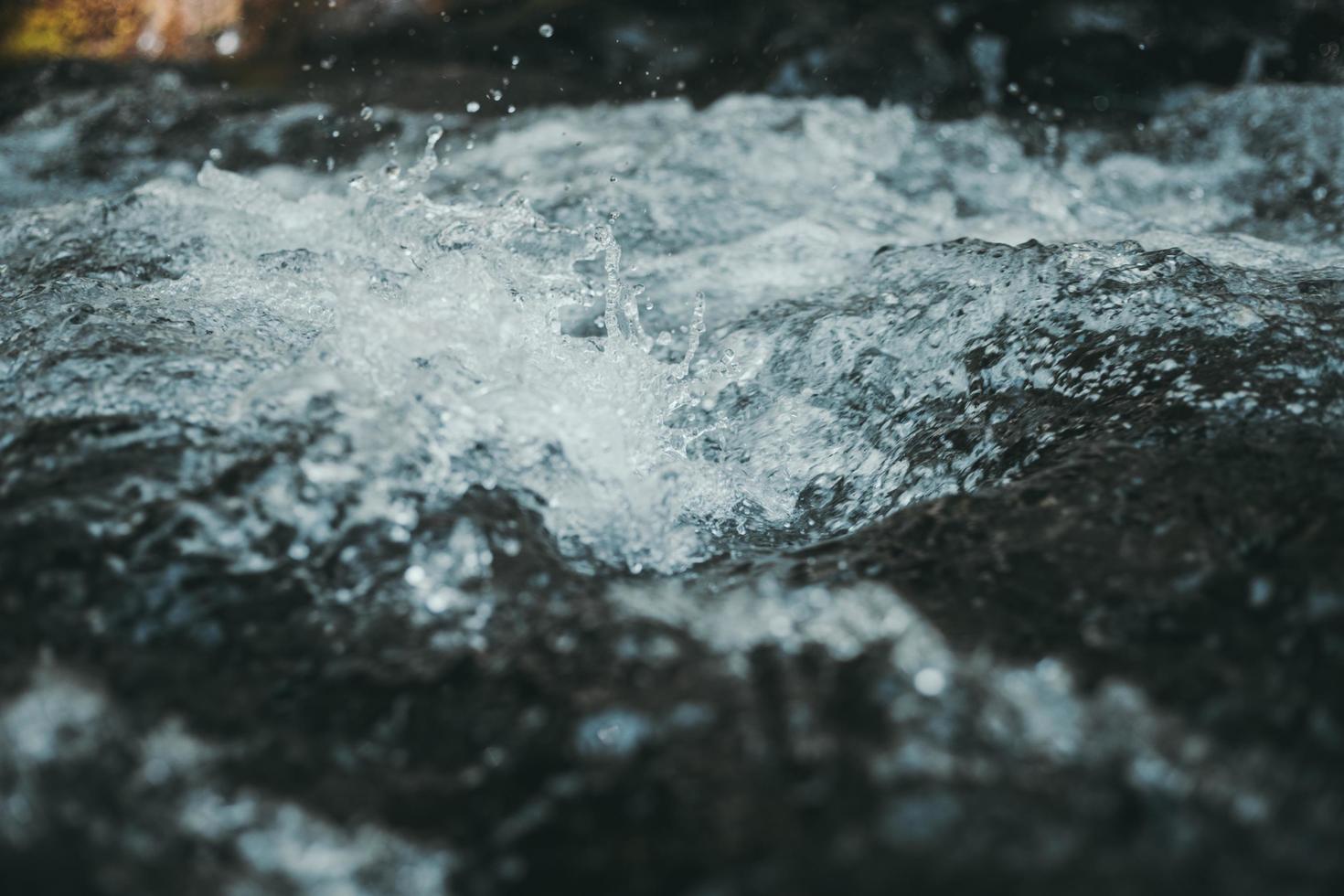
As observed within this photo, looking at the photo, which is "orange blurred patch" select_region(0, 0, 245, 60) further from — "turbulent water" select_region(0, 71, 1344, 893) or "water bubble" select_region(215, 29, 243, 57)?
"turbulent water" select_region(0, 71, 1344, 893)

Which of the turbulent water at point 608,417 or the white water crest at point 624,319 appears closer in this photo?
the turbulent water at point 608,417

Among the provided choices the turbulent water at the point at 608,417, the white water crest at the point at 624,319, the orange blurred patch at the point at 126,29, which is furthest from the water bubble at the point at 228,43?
the turbulent water at the point at 608,417

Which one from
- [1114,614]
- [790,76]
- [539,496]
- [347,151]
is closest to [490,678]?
[539,496]

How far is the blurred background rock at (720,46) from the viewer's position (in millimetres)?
4891

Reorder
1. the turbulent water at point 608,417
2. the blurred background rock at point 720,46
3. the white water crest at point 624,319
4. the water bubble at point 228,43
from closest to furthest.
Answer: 1. the turbulent water at point 608,417
2. the white water crest at point 624,319
3. the blurred background rock at point 720,46
4. the water bubble at point 228,43

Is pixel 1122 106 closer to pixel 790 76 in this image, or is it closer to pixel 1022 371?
pixel 790 76

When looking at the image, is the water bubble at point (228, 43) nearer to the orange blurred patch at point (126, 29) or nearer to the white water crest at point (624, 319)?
the orange blurred patch at point (126, 29)

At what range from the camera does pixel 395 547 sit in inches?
65.8

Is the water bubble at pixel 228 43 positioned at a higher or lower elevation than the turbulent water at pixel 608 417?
higher

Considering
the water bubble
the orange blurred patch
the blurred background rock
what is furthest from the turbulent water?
the orange blurred patch

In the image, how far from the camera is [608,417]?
2.07 metres

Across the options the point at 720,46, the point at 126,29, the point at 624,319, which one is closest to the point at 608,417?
the point at 624,319

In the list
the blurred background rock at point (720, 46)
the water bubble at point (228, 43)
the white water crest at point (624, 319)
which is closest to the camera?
the white water crest at point (624, 319)

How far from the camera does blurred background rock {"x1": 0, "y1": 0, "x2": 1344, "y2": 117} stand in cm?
489
